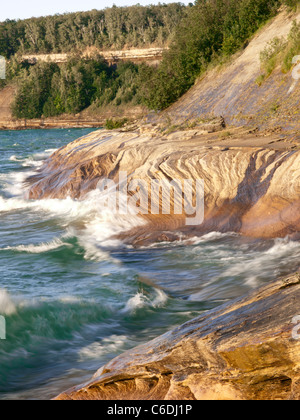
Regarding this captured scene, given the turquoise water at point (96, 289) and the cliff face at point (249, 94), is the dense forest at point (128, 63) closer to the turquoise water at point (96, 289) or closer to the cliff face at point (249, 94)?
the cliff face at point (249, 94)

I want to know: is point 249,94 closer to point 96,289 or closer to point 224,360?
point 96,289

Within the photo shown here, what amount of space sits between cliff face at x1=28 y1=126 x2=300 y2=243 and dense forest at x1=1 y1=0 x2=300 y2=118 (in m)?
5.92

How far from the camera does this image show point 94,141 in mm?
17359

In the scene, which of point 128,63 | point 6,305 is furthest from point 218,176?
point 128,63

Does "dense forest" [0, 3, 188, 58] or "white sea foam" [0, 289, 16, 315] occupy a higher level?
"dense forest" [0, 3, 188, 58]

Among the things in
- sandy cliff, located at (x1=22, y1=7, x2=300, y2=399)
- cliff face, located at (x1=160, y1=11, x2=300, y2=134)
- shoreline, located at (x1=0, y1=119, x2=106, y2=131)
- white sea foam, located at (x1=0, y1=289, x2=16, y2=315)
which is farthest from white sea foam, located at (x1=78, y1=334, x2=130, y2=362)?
shoreline, located at (x1=0, y1=119, x2=106, y2=131)

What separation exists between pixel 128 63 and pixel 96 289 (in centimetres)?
7774

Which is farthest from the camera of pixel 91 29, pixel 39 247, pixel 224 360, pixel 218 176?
pixel 91 29

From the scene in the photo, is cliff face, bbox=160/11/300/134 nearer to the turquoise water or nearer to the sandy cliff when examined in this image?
the sandy cliff

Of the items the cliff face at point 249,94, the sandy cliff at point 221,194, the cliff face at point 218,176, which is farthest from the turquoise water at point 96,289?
the cliff face at point 249,94

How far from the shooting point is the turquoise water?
5297 mm

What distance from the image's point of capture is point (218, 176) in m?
10.1

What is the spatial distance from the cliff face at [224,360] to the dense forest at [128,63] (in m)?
12.8

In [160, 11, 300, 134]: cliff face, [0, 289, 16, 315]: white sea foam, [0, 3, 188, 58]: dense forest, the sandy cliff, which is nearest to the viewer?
the sandy cliff
